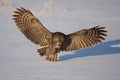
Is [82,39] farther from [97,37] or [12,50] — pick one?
[12,50]

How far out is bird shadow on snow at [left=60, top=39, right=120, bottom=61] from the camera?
27.2 ft

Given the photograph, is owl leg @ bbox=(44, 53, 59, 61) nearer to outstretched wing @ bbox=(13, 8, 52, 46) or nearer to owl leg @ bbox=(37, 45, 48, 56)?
owl leg @ bbox=(37, 45, 48, 56)

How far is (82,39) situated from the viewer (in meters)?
8.01

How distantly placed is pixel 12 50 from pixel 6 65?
2.55ft

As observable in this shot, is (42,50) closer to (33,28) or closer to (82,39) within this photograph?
(33,28)

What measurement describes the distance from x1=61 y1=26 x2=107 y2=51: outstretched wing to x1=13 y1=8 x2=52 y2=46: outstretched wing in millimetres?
308

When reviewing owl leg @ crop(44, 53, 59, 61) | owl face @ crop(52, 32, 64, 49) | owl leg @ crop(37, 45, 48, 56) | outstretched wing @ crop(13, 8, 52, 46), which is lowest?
owl leg @ crop(44, 53, 59, 61)

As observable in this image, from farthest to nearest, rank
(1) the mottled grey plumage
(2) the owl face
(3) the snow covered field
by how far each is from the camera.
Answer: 1. (1) the mottled grey plumage
2. (2) the owl face
3. (3) the snow covered field

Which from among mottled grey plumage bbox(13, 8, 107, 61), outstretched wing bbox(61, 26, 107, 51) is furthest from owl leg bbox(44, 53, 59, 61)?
outstretched wing bbox(61, 26, 107, 51)

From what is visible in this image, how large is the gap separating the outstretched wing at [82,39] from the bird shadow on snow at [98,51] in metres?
0.25

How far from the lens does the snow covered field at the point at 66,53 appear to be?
7.27 metres

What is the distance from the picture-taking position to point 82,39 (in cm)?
801

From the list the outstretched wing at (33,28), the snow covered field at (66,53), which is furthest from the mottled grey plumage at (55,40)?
the snow covered field at (66,53)

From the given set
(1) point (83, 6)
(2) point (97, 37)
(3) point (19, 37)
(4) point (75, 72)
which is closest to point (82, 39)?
(2) point (97, 37)
